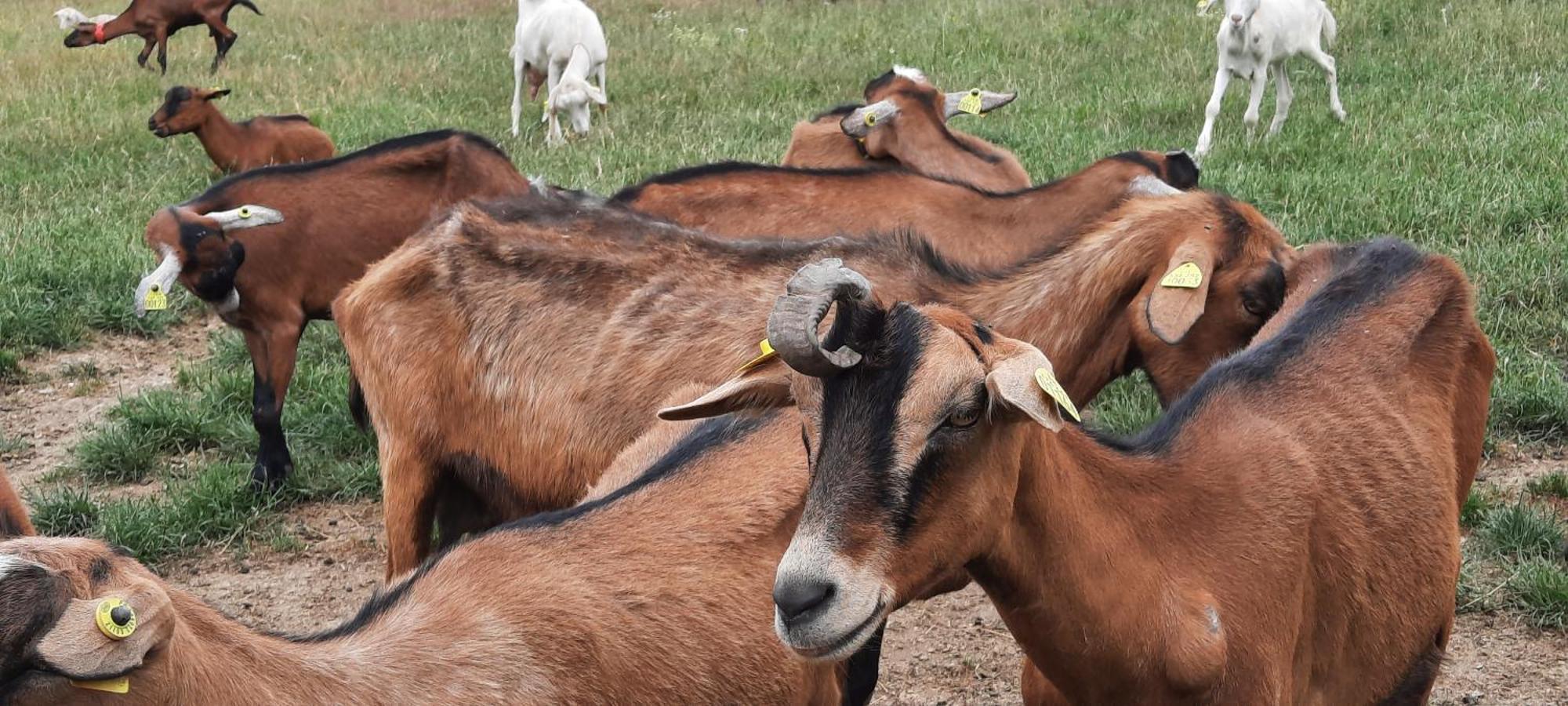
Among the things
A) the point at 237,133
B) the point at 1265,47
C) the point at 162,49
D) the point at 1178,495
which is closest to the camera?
the point at 1178,495

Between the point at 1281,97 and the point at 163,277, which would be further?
the point at 1281,97

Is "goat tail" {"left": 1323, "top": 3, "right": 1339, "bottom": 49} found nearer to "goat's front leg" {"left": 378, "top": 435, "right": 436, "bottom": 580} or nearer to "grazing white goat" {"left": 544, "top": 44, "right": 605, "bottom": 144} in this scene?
"grazing white goat" {"left": 544, "top": 44, "right": 605, "bottom": 144}

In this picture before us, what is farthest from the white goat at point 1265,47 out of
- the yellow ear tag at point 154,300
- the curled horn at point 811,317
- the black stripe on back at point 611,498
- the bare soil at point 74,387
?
the curled horn at point 811,317

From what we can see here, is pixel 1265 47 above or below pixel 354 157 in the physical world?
below

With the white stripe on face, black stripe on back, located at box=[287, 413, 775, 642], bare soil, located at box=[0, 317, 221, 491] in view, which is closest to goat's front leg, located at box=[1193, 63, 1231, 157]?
bare soil, located at box=[0, 317, 221, 491]

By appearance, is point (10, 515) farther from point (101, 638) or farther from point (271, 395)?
point (271, 395)

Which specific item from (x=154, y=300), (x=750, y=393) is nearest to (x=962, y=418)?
(x=750, y=393)

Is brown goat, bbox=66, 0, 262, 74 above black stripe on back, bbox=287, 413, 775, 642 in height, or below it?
below

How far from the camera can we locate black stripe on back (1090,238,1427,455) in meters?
3.82

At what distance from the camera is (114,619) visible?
118 inches

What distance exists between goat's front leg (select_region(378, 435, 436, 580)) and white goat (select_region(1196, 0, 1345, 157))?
821 centimetres

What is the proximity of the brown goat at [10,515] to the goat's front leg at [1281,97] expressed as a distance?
9.15 meters

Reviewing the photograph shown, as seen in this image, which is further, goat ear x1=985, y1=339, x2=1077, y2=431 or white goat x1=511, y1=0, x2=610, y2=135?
white goat x1=511, y1=0, x2=610, y2=135

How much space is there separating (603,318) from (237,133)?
7.89 meters
